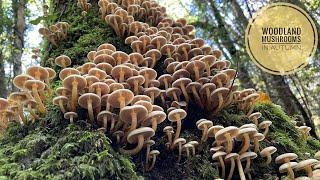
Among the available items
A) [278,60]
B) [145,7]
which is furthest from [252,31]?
[145,7]

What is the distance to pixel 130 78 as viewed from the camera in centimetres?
256

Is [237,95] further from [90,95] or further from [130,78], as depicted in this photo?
[90,95]

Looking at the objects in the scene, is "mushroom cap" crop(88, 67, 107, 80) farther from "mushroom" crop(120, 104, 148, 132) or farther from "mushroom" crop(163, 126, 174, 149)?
"mushroom" crop(163, 126, 174, 149)

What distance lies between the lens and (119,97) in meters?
2.23

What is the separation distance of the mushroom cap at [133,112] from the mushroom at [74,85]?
365 millimetres

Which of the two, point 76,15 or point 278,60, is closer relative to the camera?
point 76,15

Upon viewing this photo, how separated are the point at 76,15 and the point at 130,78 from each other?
7.41 ft

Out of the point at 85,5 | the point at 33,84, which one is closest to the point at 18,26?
the point at 85,5

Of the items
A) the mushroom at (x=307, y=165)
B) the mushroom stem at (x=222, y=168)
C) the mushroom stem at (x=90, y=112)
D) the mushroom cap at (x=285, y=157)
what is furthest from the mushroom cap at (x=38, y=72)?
the mushroom at (x=307, y=165)

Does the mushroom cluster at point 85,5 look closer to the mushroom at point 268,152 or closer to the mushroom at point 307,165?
the mushroom at point 268,152

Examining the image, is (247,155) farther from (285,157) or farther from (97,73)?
(97,73)

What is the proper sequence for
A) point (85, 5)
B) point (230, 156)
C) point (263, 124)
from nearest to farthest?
point (230, 156) < point (263, 124) < point (85, 5)

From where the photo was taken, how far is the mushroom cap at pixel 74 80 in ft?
7.30

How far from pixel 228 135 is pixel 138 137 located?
0.67 metres
